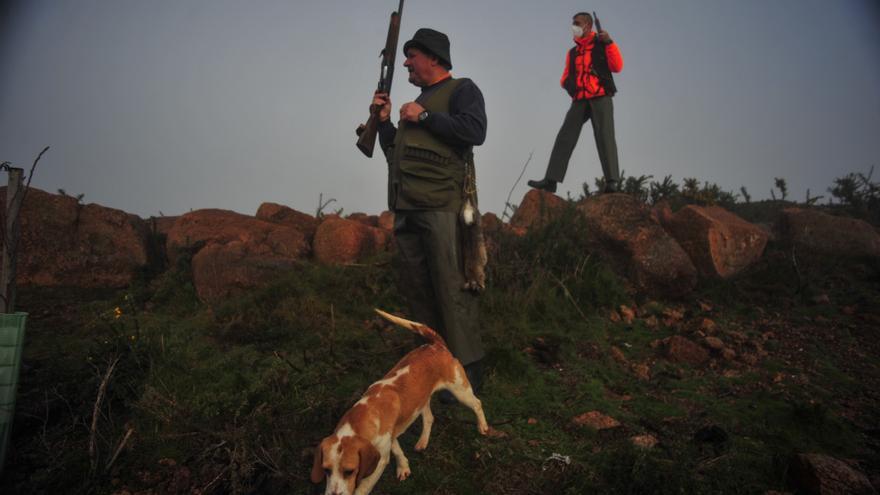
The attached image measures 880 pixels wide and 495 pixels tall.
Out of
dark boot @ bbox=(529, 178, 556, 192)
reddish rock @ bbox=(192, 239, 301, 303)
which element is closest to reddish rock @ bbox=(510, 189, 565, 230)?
dark boot @ bbox=(529, 178, 556, 192)

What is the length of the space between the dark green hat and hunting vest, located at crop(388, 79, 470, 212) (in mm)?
276

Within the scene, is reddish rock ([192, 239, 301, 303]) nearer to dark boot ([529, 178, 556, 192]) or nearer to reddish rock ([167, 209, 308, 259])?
reddish rock ([167, 209, 308, 259])

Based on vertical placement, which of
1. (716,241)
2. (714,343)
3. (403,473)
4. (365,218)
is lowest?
(403,473)

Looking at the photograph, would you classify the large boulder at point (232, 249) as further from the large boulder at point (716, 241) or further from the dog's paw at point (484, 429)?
the large boulder at point (716, 241)

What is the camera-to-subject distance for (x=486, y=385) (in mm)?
4738

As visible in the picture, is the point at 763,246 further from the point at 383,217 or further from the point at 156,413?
the point at 156,413

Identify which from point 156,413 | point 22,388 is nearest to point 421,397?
point 156,413

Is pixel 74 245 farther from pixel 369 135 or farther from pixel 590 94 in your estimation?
pixel 590 94

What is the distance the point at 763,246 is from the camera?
8328 millimetres

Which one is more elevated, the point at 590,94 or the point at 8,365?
the point at 590,94

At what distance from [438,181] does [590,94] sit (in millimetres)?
5001

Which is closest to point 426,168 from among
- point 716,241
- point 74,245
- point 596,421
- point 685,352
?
point 596,421

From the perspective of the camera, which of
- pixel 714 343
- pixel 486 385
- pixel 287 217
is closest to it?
pixel 486 385

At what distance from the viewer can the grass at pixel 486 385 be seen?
334 centimetres
